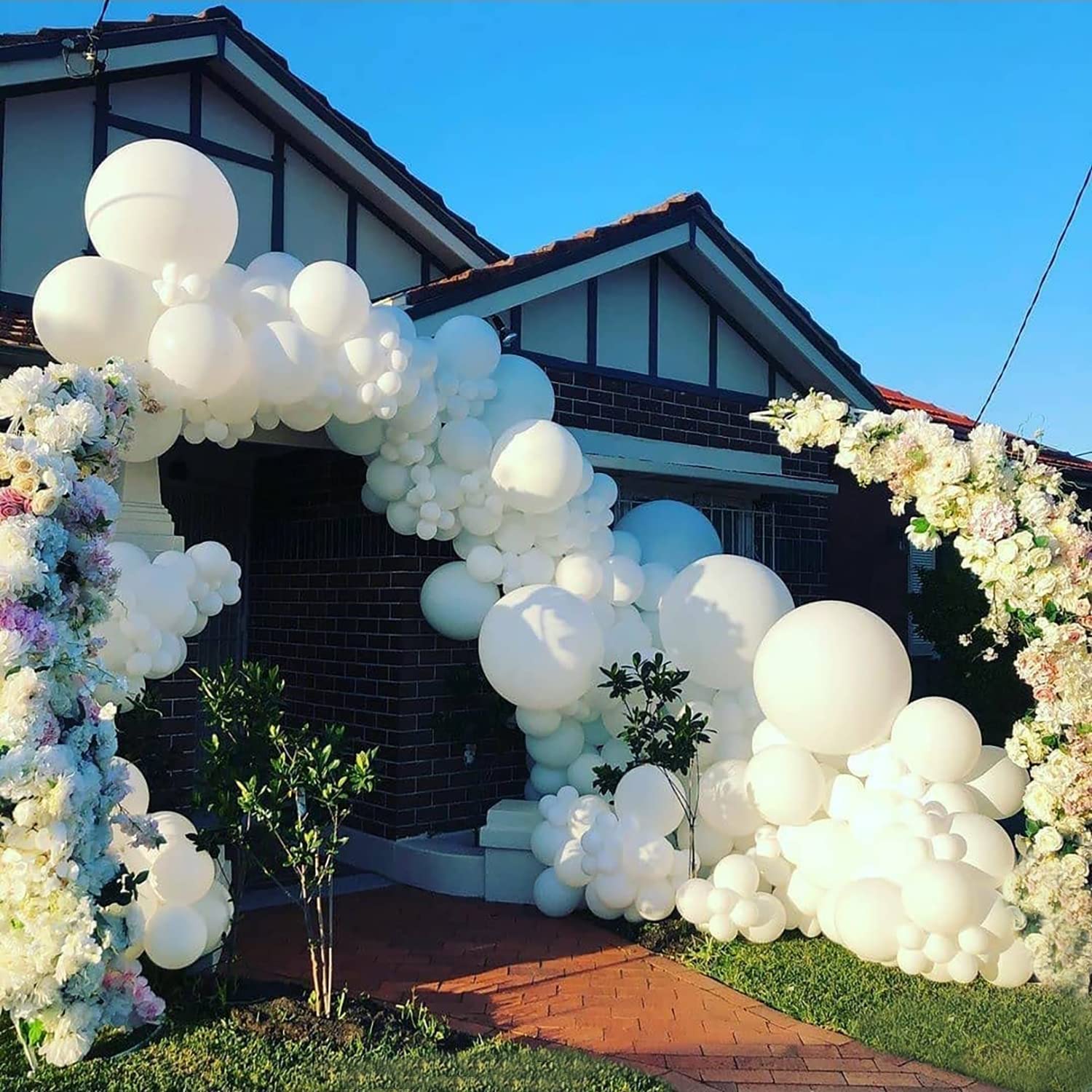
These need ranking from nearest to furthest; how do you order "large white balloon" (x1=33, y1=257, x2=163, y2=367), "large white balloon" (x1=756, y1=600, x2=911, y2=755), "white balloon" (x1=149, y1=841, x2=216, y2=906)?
"white balloon" (x1=149, y1=841, x2=216, y2=906)
"large white balloon" (x1=33, y1=257, x2=163, y2=367)
"large white balloon" (x1=756, y1=600, x2=911, y2=755)

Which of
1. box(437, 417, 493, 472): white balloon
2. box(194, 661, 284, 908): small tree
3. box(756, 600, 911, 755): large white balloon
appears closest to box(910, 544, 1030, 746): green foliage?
box(756, 600, 911, 755): large white balloon

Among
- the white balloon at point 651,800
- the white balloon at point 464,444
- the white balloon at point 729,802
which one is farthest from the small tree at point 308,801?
the white balloon at point 729,802

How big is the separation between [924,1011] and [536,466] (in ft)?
10.9

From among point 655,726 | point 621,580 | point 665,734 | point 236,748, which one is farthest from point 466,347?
point 236,748

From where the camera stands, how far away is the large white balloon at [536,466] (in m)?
6.25

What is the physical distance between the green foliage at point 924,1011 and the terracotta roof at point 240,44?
5.90m

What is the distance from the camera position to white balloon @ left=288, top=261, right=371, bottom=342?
5383 millimetres

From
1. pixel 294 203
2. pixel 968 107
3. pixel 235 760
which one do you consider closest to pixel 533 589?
pixel 235 760

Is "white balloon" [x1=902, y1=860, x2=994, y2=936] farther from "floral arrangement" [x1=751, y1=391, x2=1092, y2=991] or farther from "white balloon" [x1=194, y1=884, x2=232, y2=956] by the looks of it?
"white balloon" [x1=194, y1=884, x2=232, y2=956]

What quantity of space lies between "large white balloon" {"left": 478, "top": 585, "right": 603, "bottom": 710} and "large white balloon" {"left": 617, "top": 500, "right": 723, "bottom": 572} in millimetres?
1296

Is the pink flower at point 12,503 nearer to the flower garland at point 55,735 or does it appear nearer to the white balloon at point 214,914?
the flower garland at point 55,735

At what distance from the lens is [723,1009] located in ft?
16.4

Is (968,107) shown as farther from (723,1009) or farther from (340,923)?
(340,923)

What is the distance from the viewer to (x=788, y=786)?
5676mm
